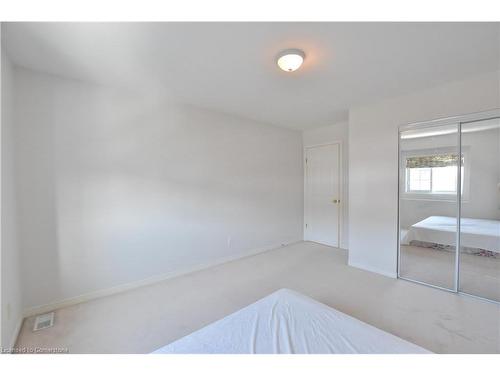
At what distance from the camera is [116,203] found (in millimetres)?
2686

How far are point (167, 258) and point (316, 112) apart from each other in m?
3.20

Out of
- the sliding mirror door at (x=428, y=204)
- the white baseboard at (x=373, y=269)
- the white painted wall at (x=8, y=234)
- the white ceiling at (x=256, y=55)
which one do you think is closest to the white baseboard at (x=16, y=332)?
the white painted wall at (x=8, y=234)

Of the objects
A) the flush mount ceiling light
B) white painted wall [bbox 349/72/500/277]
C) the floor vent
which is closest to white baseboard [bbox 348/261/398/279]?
white painted wall [bbox 349/72/500/277]

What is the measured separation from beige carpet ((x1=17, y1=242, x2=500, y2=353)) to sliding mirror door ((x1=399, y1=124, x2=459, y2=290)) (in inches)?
11.7

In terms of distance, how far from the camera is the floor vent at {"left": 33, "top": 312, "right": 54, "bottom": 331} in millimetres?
2020

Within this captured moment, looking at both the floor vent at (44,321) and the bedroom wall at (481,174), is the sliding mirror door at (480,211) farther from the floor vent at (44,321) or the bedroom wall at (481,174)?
the floor vent at (44,321)

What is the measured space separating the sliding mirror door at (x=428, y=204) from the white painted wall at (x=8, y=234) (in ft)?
13.5

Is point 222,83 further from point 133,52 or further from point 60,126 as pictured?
point 60,126

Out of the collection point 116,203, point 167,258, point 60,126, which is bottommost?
point 167,258

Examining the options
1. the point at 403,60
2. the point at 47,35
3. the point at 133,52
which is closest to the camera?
the point at 47,35

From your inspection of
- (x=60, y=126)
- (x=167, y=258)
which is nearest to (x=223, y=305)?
(x=167, y=258)

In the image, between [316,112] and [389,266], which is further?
[316,112]

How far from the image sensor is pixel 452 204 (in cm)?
271

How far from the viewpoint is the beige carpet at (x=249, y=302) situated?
185 cm
